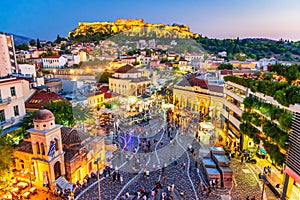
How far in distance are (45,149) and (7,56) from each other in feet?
141

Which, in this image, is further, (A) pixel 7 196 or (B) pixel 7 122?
(B) pixel 7 122

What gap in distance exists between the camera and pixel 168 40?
92.2 m

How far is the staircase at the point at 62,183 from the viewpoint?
572 inches

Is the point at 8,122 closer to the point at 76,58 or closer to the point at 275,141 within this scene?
the point at 275,141

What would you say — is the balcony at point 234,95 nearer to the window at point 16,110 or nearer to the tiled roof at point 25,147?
the tiled roof at point 25,147

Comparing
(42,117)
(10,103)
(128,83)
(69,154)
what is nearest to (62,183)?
(69,154)

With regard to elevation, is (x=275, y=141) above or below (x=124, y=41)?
below

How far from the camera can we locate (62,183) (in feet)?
48.4

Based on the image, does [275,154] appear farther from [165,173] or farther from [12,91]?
[12,91]

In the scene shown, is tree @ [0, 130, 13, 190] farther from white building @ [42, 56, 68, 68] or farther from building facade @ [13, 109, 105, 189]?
white building @ [42, 56, 68, 68]

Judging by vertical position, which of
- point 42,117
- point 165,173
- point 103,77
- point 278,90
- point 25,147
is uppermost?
point 278,90

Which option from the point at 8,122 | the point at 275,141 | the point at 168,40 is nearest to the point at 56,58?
the point at 168,40

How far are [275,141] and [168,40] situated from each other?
270 ft

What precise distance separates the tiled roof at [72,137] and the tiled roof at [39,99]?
36.6ft
